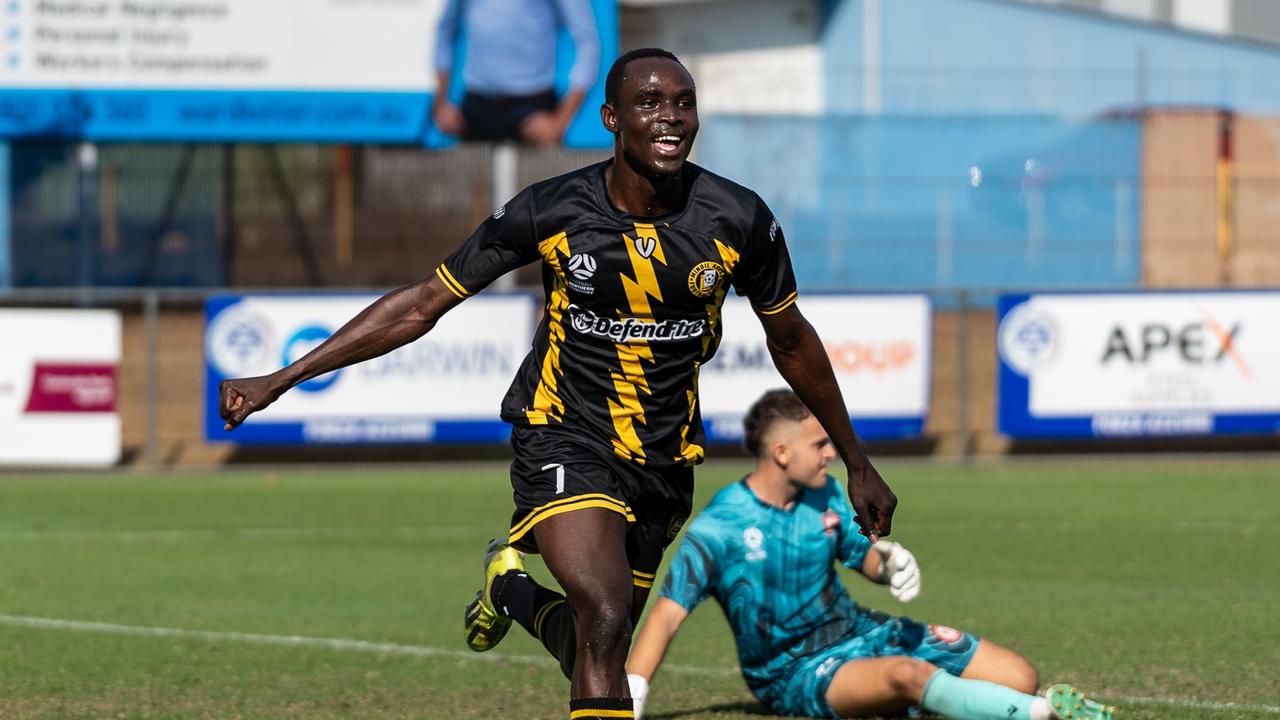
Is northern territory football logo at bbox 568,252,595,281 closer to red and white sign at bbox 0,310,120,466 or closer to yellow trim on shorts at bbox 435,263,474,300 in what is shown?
yellow trim on shorts at bbox 435,263,474,300

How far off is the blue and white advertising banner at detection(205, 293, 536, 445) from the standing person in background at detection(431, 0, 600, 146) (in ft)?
15.1

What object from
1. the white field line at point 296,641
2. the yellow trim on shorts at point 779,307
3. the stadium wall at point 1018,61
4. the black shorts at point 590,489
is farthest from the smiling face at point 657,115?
the stadium wall at point 1018,61

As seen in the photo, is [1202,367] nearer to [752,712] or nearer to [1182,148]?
[1182,148]

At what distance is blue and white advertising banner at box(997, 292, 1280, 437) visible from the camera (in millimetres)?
19828

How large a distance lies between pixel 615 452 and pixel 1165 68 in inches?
1218

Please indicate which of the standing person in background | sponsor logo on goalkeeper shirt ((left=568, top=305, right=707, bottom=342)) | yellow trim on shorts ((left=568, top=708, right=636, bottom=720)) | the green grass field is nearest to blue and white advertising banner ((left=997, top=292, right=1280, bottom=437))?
the green grass field

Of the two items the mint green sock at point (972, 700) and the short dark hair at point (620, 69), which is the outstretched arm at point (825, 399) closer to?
the short dark hair at point (620, 69)

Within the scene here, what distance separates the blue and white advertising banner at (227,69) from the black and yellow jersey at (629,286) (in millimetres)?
17491

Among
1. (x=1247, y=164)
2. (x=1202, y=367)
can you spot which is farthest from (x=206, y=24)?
(x=1247, y=164)

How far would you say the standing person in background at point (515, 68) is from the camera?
76.9 ft

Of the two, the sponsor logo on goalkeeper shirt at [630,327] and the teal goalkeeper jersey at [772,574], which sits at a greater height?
the sponsor logo on goalkeeper shirt at [630,327]

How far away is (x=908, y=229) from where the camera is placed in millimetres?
26203

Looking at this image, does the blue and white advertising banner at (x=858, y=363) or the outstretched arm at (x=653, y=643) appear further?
the blue and white advertising banner at (x=858, y=363)

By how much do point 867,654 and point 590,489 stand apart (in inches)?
69.5
